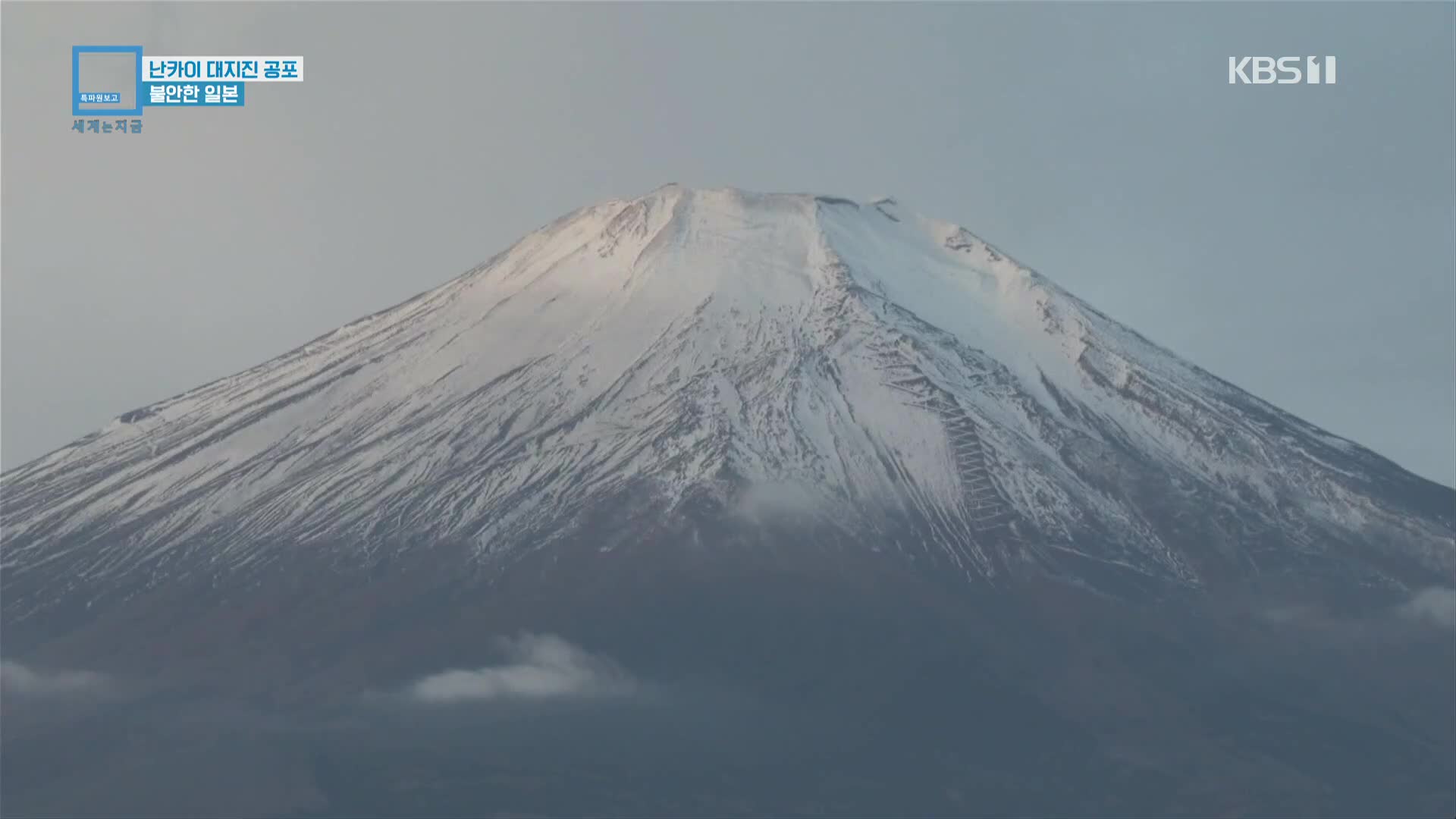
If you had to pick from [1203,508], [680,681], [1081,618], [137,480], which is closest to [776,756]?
[680,681]

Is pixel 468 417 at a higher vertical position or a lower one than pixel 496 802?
higher

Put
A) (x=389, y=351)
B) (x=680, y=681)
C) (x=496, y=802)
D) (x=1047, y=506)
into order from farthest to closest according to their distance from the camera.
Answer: (x=389, y=351), (x=1047, y=506), (x=680, y=681), (x=496, y=802)

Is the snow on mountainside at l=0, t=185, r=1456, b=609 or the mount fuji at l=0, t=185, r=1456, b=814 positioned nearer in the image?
the mount fuji at l=0, t=185, r=1456, b=814

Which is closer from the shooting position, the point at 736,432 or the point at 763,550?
the point at 763,550

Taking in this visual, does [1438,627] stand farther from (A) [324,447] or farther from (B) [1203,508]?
(A) [324,447]

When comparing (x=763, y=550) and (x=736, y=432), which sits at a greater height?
(x=736, y=432)
